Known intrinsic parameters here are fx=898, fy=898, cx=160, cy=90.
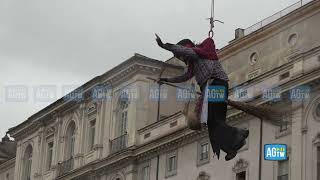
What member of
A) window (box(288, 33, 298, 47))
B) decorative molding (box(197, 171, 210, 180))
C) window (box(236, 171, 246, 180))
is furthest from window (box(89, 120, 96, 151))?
window (box(236, 171, 246, 180))

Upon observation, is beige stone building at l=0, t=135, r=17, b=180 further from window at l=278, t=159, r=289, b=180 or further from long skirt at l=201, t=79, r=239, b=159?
long skirt at l=201, t=79, r=239, b=159

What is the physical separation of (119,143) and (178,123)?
7.31m

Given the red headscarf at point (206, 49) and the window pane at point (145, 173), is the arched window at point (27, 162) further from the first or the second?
the red headscarf at point (206, 49)

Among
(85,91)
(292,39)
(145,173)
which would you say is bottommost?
(145,173)

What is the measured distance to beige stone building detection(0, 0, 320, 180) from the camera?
1593 inches

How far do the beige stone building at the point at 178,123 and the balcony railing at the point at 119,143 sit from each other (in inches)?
2.4

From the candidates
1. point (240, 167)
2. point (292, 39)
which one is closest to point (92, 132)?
point (292, 39)

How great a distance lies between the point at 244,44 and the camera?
5269cm

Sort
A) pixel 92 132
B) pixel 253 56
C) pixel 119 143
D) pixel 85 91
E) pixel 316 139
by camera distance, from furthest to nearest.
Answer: pixel 92 132 < pixel 85 91 < pixel 119 143 < pixel 253 56 < pixel 316 139

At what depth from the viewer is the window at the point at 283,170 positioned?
41188 millimetres

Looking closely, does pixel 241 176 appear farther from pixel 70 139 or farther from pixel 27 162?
pixel 27 162

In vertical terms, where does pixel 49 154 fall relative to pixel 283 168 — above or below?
above

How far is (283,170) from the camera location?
41.5 meters

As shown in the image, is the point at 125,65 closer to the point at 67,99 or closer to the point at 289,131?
the point at 67,99
